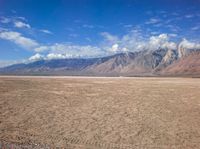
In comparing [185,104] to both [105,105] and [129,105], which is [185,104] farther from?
[105,105]

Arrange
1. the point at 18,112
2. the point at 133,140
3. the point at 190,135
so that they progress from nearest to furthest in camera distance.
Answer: the point at 133,140 → the point at 190,135 → the point at 18,112

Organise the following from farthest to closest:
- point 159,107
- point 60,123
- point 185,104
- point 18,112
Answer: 1. point 185,104
2. point 159,107
3. point 18,112
4. point 60,123

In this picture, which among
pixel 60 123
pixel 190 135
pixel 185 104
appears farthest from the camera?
pixel 185 104

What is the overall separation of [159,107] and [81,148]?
10.8 m

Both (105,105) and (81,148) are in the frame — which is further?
(105,105)

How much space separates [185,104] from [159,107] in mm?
2914

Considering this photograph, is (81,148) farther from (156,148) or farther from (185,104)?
(185,104)

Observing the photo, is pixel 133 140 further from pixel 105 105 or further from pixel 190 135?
pixel 105 105

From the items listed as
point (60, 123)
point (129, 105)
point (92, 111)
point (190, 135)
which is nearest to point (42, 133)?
point (60, 123)

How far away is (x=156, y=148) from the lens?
452 inches

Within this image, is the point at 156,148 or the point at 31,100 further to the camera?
the point at 31,100

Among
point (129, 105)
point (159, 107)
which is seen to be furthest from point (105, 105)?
point (159, 107)

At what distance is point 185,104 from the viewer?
70.9 ft

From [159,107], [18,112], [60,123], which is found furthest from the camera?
[159,107]
